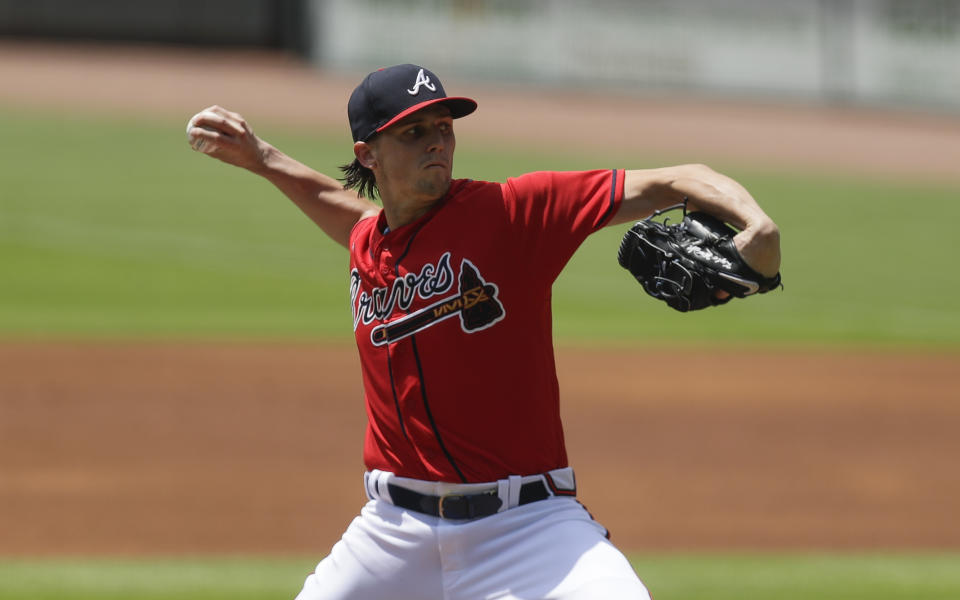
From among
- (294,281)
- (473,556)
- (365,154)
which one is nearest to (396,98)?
(365,154)

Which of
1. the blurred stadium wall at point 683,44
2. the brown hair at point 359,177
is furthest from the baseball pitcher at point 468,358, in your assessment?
the blurred stadium wall at point 683,44

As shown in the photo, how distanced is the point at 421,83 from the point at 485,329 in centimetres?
71

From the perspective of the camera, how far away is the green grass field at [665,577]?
647 cm

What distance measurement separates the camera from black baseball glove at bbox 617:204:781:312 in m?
3.45

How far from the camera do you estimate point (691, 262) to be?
352 centimetres

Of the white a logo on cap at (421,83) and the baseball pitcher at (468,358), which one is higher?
the white a logo on cap at (421,83)

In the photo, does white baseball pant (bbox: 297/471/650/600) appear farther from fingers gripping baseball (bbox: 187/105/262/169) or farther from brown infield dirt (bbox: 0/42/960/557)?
brown infield dirt (bbox: 0/42/960/557)

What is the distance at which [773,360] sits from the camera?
40.7 ft

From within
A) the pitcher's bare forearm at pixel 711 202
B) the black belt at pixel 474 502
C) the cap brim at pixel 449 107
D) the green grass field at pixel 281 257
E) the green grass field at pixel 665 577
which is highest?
the cap brim at pixel 449 107

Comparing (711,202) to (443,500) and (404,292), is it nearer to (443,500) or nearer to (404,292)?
(404,292)

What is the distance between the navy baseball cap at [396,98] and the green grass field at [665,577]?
132 inches

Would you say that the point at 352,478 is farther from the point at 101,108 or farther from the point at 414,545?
the point at 101,108

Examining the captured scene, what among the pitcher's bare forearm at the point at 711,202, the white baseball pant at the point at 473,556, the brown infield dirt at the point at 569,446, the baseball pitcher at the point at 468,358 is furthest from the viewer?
the brown infield dirt at the point at 569,446

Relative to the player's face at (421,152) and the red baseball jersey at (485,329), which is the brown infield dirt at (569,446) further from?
the player's face at (421,152)
